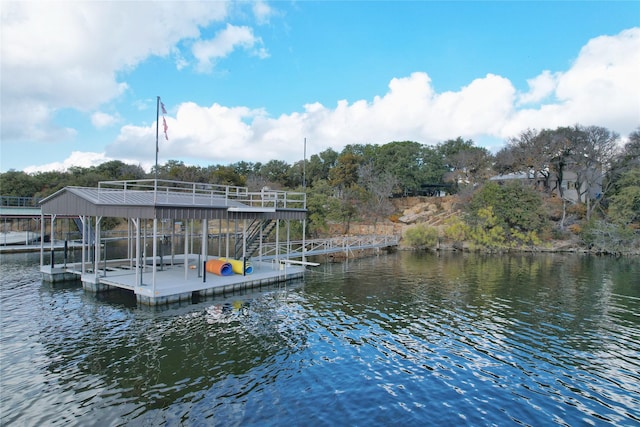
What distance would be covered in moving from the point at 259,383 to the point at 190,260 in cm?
1878

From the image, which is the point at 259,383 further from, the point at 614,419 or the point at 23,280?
the point at 23,280

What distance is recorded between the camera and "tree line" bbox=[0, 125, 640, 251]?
44562 mm

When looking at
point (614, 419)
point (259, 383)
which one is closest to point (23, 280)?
point (259, 383)

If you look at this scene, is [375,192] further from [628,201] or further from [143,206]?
[143,206]

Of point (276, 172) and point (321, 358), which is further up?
point (276, 172)

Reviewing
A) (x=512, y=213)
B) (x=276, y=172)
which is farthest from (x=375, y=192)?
(x=276, y=172)

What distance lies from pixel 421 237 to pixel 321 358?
34.0 m

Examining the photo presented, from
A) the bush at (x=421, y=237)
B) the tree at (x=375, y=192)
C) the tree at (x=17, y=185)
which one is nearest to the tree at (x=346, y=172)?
the tree at (x=375, y=192)

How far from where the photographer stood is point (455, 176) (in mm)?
58625

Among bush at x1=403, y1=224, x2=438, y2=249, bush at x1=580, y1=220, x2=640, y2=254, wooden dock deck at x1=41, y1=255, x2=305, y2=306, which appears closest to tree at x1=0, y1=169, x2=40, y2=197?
wooden dock deck at x1=41, y1=255, x2=305, y2=306

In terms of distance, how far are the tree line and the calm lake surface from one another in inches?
717

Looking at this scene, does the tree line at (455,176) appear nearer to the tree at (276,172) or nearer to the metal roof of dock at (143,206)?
the tree at (276,172)

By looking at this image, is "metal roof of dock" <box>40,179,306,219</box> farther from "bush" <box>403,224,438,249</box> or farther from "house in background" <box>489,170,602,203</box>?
"house in background" <box>489,170,602,203</box>

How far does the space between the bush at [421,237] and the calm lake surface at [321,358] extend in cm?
2208
